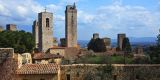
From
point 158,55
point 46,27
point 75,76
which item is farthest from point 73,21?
point 75,76

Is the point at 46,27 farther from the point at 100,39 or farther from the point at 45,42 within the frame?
the point at 100,39

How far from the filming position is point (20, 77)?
1054 inches

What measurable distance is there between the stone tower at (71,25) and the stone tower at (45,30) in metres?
10.4

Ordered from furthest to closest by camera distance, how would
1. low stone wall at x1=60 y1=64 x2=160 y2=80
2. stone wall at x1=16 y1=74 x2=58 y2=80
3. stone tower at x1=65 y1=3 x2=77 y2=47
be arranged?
stone tower at x1=65 y1=3 x2=77 y2=47 < low stone wall at x1=60 y1=64 x2=160 y2=80 < stone wall at x1=16 y1=74 x2=58 y2=80

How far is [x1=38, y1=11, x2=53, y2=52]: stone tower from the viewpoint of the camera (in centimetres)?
9058

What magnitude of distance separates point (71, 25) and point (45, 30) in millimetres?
12650

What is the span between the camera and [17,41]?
62344 mm

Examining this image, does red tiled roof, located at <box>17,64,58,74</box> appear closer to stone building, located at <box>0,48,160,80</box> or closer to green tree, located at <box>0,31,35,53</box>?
stone building, located at <box>0,48,160,80</box>

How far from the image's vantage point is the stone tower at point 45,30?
9058 cm

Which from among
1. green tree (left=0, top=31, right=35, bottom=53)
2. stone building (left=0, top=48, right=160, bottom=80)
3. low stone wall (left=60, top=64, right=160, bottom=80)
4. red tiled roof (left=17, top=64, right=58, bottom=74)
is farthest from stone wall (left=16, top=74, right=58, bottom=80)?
green tree (left=0, top=31, right=35, bottom=53)

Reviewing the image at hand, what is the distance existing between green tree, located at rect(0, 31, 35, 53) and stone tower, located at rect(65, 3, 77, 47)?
36.0 m

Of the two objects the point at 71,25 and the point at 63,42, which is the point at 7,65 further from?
the point at 63,42

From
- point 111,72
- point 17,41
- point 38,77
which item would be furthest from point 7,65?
point 17,41

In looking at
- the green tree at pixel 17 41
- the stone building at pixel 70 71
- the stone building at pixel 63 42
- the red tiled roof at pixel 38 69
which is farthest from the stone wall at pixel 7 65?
the stone building at pixel 63 42
